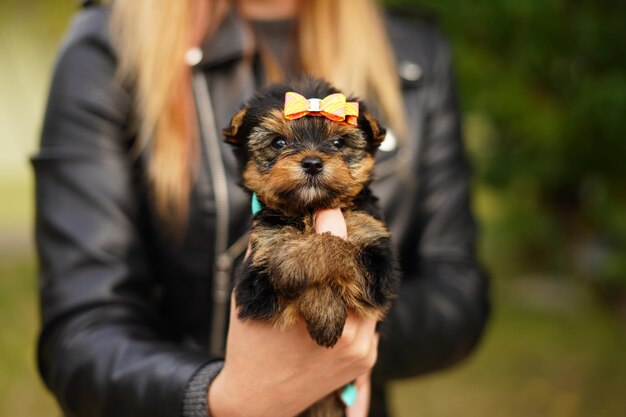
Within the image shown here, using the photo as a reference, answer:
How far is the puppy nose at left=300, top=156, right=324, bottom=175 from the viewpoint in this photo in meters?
2.05

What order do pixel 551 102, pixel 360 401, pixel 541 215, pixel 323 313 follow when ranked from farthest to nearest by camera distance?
pixel 541 215 → pixel 551 102 → pixel 360 401 → pixel 323 313

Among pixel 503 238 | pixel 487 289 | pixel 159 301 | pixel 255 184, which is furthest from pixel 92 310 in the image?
pixel 503 238

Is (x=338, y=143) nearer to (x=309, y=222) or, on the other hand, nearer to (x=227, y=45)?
(x=309, y=222)

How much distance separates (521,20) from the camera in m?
6.75

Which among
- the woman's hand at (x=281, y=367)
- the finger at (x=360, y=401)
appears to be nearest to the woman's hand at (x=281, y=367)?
the woman's hand at (x=281, y=367)

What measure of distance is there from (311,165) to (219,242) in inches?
40.2

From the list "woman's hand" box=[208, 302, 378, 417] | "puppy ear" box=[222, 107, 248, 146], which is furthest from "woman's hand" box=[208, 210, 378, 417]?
"puppy ear" box=[222, 107, 248, 146]

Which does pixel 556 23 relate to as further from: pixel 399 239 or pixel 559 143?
pixel 399 239

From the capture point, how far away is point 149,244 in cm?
313

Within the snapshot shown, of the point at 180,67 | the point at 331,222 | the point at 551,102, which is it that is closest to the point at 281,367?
the point at 331,222

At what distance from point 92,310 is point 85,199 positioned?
0.48 meters

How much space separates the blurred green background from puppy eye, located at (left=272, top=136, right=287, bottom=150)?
4.11 m

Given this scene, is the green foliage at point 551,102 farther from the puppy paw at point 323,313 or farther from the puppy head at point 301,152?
the puppy paw at point 323,313

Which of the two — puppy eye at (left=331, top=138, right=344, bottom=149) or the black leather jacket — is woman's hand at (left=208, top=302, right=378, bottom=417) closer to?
the black leather jacket
